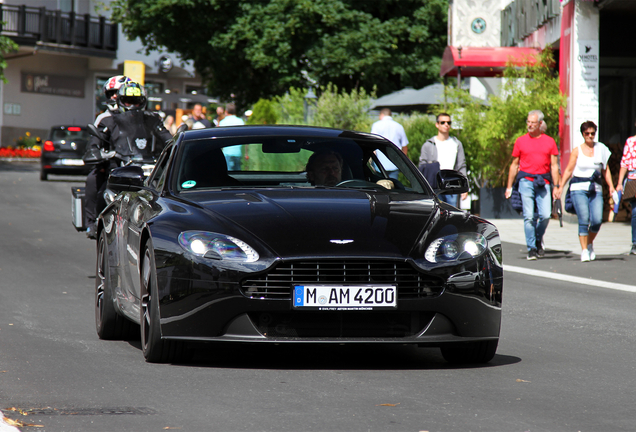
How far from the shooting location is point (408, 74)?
129 feet

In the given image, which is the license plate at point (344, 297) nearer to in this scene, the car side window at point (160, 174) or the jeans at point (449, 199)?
the car side window at point (160, 174)

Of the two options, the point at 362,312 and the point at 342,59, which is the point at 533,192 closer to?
the point at 362,312

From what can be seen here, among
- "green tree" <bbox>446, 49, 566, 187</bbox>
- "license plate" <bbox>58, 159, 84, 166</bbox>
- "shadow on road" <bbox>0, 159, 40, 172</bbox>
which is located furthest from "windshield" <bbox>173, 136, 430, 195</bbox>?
"shadow on road" <bbox>0, 159, 40, 172</bbox>

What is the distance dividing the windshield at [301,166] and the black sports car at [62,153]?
85.5 feet

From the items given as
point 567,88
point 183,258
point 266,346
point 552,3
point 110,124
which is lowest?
point 266,346

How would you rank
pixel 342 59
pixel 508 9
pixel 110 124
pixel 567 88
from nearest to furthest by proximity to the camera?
pixel 110 124 < pixel 567 88 < pixel 508 9 < pixel 342 59

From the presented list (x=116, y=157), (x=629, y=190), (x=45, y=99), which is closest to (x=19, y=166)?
(x=45, y=99)

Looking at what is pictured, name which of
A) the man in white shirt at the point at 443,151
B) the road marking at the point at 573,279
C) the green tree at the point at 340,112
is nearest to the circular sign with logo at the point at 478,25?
the green tree at the point at 340,112

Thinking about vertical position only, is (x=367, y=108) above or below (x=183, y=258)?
above

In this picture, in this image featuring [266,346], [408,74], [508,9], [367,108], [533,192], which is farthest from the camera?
[408,74]

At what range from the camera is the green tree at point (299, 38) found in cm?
3634

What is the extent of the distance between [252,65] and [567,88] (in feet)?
58.5

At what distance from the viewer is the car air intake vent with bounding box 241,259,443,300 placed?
5.76m

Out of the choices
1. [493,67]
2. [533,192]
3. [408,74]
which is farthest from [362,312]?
[408,74]
